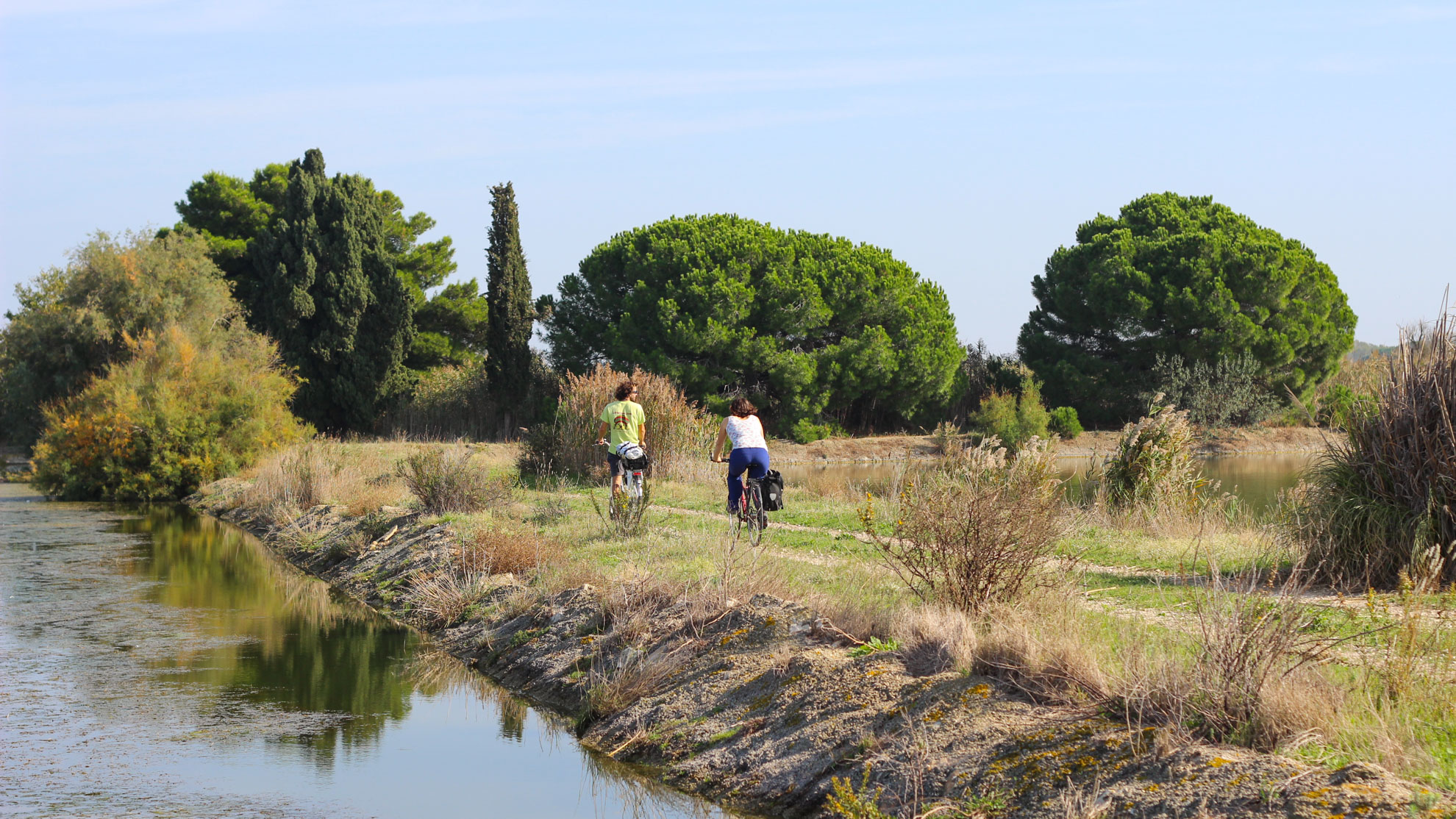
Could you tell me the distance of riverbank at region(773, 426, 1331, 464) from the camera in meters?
41.1

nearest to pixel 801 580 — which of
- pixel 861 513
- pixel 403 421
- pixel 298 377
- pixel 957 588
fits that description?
pixel 861 513

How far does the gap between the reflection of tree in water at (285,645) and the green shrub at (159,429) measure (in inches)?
408

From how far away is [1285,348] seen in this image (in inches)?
1759

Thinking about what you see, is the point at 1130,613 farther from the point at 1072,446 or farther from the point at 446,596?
the point at 1072,446

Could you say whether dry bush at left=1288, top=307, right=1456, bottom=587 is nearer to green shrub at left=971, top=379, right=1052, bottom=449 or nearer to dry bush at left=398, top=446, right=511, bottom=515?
dry bush at left=398, top=446, right=511, bottom=515

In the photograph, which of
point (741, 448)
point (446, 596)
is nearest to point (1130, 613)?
point (741, 448)

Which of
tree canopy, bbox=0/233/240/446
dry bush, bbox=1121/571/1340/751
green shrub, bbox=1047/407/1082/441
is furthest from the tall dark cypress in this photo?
dry bush, bbox=1121/571/1340/751

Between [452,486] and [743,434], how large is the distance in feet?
20.2

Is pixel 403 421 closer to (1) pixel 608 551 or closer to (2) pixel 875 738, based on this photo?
(1) pixel 608 551

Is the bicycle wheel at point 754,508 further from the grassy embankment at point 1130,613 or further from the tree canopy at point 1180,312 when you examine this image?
the tree canopy at point 1180,312

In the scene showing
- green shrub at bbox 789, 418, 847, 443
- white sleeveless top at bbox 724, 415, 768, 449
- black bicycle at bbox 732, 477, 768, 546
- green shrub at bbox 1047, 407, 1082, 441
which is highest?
green shrub at bbox 1047, 407, 1082, 441

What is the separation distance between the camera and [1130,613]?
351 inches

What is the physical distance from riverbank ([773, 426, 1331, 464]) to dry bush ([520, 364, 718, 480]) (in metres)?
15.8

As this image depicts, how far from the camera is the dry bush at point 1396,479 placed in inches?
395
